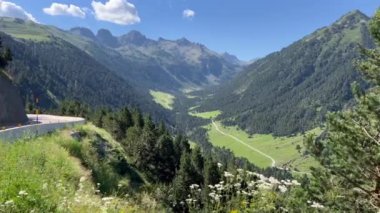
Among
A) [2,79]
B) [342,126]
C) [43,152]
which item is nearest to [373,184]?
[342,126]

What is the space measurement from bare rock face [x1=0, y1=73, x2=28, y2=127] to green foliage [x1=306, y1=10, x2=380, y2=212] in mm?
35430

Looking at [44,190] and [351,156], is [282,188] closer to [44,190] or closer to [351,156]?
[44,190]

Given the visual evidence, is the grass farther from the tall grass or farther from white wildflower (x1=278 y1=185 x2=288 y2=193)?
white wildflower (x1=278 y1=185 x2=288 y2=193)

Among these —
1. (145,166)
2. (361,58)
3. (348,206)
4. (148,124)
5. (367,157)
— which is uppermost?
(361,58)

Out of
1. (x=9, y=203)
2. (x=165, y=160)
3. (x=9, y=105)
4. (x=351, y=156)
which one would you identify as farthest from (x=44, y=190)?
(x=165, y=160)

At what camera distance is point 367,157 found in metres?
19.4

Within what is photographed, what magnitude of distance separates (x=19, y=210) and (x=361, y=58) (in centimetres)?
2347

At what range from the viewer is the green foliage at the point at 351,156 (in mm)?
18400

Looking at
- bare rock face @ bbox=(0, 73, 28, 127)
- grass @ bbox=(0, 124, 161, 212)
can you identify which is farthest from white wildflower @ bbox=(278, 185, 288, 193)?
bare rock face @ bbox=(0, 73, 28, 127)

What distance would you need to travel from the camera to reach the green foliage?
60.4ft

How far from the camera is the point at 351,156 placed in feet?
65.1

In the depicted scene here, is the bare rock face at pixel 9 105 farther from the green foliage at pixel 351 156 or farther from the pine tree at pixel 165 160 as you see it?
the green foliage at pixel 351 156

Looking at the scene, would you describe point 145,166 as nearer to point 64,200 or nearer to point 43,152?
point 43,152

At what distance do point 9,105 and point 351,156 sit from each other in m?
39.0
